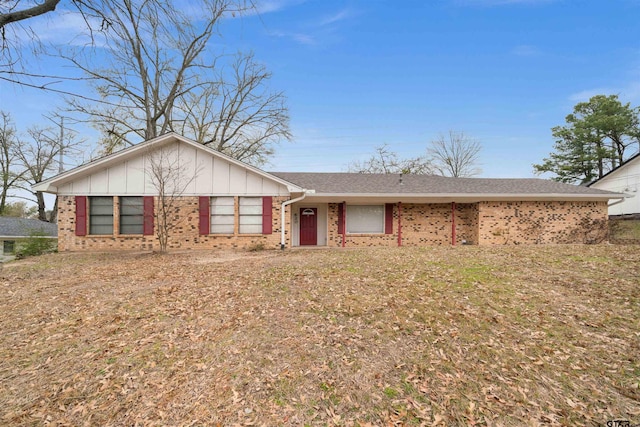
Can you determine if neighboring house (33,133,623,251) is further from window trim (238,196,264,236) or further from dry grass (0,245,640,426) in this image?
dry grass (0,245,640,426)

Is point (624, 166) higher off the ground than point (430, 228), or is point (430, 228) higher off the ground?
point (624, 166)

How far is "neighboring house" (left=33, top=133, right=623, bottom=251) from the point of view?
446 inches

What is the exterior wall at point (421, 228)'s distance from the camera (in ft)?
45.3

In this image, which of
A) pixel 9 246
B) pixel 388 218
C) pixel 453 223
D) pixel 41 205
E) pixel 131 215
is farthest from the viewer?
pixel 41 205

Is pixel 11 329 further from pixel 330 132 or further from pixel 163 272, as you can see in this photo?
pixel 330 132

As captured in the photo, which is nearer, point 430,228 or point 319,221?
point 430,228

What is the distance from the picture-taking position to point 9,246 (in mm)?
17016

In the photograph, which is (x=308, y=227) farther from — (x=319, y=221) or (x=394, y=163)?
(x=394, y=163)

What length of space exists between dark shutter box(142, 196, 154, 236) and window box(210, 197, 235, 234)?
7.46 ft

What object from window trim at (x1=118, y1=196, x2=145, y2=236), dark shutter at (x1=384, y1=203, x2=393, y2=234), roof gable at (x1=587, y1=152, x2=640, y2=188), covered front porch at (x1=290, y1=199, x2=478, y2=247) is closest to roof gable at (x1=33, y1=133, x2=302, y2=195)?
window trim at (x1=118, y1=196, x2=145, y2=236)

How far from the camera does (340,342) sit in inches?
145

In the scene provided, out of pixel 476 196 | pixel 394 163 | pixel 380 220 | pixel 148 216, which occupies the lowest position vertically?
pixel 380 220

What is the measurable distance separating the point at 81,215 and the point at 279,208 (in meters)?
7.42

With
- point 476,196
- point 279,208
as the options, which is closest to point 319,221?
point 279,208
